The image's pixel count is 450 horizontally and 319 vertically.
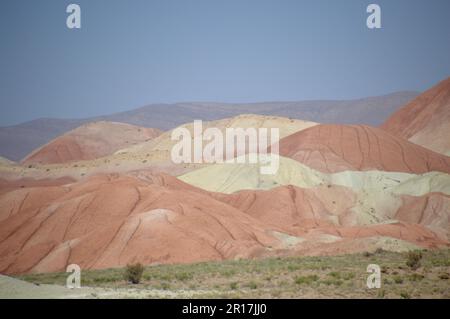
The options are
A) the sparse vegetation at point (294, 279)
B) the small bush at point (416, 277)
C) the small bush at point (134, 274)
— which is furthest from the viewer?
the small bush at point (134, 274)

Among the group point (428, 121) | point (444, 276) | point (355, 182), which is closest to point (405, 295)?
point (444, 276)

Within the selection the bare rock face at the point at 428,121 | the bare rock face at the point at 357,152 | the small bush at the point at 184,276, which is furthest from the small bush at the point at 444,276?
the bare rock face at the point at 428,121

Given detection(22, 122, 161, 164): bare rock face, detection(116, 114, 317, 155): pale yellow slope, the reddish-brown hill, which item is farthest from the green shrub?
detection(22, 122, 161, 164): bare rock face

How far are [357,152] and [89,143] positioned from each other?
77621 millimetres

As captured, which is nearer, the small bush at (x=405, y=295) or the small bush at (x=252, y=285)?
the small bush at (x=405, y=295)

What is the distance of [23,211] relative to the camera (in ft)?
174

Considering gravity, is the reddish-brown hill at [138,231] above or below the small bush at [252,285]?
below

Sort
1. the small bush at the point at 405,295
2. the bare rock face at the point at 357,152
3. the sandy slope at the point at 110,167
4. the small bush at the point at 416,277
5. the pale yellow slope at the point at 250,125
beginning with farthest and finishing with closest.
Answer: the pale yellow slope at the point at 250,125, the sandy slope at the point at 110,167, the bare rock face at the point at 357,152, the small bush at the point at 416,277, the small bush at the point at 405,295

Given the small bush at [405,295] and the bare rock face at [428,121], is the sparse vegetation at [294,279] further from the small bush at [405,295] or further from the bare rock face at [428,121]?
the bare rock face at [428,121]

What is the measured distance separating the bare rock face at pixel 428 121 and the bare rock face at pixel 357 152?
18.7 m

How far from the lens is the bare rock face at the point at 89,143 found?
143000 mm
